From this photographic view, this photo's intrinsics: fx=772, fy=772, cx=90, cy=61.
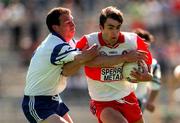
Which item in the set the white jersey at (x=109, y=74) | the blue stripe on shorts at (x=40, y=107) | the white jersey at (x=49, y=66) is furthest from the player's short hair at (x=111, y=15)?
the blue stripe on shorts at (x=40, y=107)

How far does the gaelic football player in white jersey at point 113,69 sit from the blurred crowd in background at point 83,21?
393 inches

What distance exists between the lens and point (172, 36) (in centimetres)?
2031

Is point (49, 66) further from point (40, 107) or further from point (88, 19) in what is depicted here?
point (88, 19)

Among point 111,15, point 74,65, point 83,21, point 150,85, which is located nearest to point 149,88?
Answer: point 150,85

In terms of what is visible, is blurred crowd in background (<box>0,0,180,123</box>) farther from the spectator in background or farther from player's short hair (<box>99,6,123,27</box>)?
player's short hair (<box>99,6,123,27</box>)

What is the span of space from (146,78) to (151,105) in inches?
105

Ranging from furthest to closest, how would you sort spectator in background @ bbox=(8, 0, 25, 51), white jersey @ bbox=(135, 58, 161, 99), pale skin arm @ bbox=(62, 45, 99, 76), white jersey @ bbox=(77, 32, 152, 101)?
spectator in background @ bbox=(8, 0, 25, 51) → white jersey @ bbox=(135, 58, 161, 99) → white jersey @ bbox=(77, 32, 152, 101) → pale skin arm @ bbox=(62, 45, 99, 76)

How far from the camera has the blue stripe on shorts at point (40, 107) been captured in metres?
9.19

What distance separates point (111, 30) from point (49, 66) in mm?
859

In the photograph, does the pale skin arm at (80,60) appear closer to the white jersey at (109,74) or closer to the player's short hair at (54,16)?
the white jersey at (109,74)

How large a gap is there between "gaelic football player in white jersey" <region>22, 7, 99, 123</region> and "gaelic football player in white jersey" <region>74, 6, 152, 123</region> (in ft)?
→ 0.87

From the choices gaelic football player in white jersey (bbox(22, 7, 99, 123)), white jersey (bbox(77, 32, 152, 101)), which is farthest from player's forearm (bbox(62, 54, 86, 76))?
white jersey (bbox(77, 32, 152, 101))

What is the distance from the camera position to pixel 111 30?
364 inches

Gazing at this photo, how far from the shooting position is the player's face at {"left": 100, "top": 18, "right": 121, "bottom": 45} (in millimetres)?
9180
